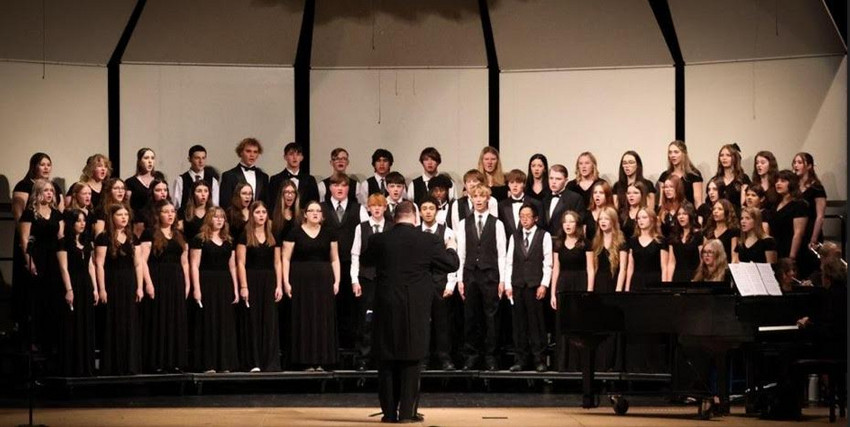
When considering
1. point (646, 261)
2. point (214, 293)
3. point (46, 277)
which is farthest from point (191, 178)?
point (646, 261)

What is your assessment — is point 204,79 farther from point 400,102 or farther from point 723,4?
point 723,4

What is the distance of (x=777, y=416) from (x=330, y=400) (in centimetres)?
357

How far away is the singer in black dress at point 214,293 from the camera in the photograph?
12273 mm

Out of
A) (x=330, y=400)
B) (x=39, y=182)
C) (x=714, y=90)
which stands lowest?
(x=330, y=400)

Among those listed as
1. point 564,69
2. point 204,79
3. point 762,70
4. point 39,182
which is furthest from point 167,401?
point 762,70

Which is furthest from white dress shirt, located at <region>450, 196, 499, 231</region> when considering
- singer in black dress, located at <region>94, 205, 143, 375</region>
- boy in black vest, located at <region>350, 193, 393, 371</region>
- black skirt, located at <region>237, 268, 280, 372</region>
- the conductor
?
the conductor

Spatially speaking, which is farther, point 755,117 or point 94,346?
point 755,117

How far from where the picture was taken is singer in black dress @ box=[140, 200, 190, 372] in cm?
1216

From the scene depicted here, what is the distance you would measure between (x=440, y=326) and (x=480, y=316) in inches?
14.3

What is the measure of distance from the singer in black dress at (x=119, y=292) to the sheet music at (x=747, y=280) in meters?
4.96

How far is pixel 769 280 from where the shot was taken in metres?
9.78

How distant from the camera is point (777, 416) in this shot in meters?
9.56

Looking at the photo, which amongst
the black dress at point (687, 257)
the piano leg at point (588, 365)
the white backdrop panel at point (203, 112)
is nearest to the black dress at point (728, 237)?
the black dress at point (687, 257)

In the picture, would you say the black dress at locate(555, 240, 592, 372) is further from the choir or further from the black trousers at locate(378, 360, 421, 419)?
the black trousers at locate(378, 360, 421, 419)
